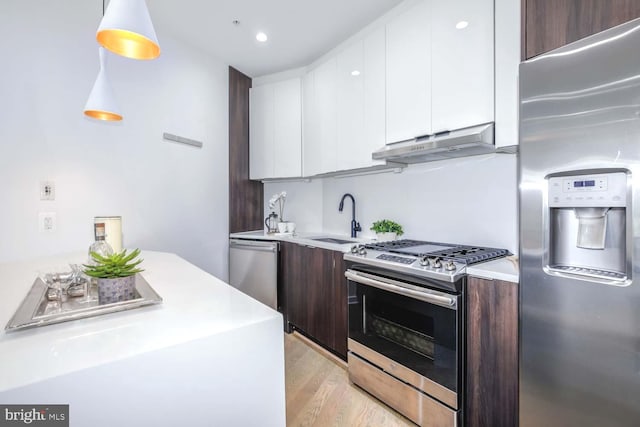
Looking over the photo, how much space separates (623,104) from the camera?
1.01 m

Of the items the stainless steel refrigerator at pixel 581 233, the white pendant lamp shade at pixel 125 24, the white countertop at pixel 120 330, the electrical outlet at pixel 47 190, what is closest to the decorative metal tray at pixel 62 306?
the white countertop at pixel 120 330

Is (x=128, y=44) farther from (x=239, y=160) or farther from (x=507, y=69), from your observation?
(x=239, y=160)

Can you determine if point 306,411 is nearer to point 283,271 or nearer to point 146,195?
point 283,271

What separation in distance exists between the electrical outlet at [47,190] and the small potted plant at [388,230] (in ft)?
7.43

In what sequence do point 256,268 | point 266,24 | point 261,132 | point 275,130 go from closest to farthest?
point 266,24, point 256,268, point 275,130, point 261,132

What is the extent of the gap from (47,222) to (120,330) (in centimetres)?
174

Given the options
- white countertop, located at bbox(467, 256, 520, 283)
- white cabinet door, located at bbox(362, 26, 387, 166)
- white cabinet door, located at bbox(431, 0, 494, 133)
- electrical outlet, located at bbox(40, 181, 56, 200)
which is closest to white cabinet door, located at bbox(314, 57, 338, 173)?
white cabinet door, located at bbox(362, 26, 387, 166)

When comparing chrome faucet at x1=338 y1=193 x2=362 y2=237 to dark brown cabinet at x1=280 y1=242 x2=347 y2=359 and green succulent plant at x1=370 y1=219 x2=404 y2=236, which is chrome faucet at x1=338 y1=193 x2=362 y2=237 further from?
dark brown cabinet at x1=280 y1=242 x2=347 y2=359

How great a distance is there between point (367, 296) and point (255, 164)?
6.74 feet

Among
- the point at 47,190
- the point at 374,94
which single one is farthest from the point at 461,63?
the point at 47,190

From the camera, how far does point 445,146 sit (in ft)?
→ 5.52

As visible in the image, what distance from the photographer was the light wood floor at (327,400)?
Result: 5.53 ft

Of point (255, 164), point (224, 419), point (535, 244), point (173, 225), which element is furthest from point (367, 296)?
point (255, 164)

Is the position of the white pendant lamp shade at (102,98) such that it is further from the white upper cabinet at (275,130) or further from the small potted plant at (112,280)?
A: the white upper cabinet at (275,130)
